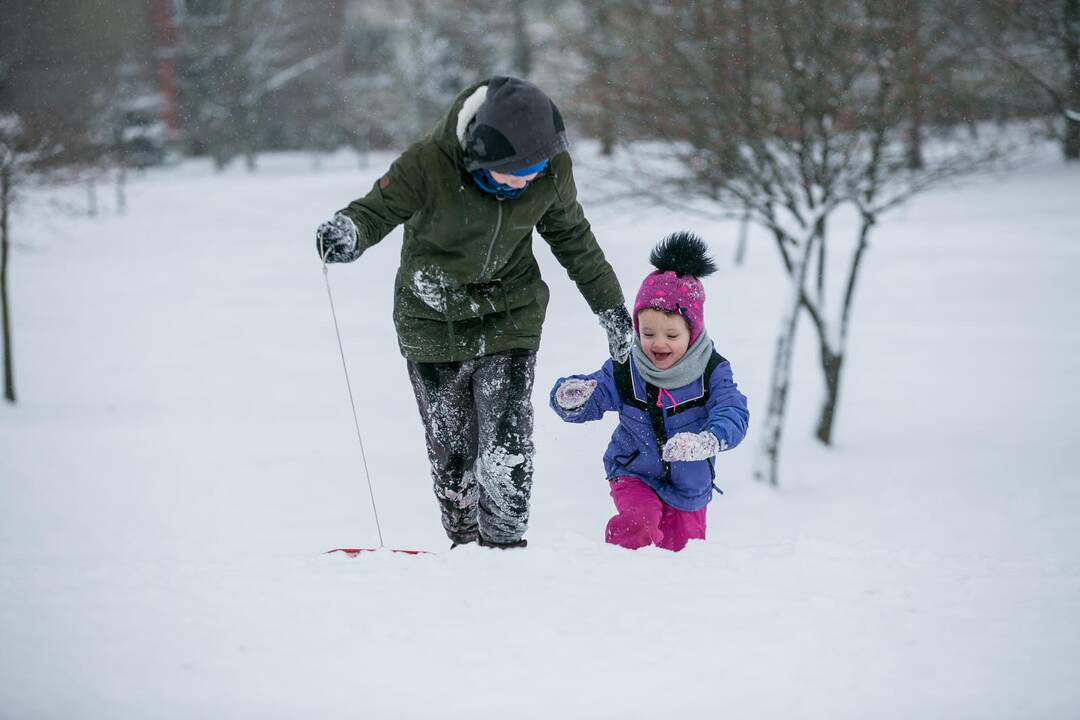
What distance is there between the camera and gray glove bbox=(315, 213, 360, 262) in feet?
8.87

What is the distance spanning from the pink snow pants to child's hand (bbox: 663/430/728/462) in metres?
0.39

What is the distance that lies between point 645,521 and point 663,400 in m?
0.46

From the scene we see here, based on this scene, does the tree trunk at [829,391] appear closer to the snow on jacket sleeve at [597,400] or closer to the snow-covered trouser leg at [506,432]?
the snow on jacket sleeve at [597,400]

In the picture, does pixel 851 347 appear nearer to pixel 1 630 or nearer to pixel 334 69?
pixel 1 630

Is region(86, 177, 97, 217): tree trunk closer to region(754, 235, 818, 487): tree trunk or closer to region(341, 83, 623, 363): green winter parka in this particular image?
region(754, 235, 818, 487): tree trunk

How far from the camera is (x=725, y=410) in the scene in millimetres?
3170

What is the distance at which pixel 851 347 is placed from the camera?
13.4 metres

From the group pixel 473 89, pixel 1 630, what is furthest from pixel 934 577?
pixel 1 630

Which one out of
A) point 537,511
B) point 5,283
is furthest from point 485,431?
point 5,283

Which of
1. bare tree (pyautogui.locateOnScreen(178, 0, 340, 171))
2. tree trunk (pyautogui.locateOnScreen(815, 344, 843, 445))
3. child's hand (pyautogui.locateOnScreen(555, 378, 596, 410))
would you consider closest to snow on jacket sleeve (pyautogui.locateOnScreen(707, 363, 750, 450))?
child's hand (pyautogui.locateOnScreen(555, 378, 596, 410))

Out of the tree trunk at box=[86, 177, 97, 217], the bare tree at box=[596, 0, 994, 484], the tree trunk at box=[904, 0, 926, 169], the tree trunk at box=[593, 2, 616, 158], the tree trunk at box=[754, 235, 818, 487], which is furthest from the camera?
the tree trunk at box=[86, 177, 97, 217]

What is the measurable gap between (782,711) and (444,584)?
1027 millimetres

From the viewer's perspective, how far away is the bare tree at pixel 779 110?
7398 millimetres

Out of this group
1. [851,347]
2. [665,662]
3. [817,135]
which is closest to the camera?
[665,662]
